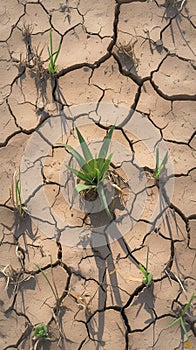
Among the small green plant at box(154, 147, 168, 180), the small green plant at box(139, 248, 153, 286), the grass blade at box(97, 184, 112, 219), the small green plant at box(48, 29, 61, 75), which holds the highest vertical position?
the small green plant at box(48, 29, 61, 75)

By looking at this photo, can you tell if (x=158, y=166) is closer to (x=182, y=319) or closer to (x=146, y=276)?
(x=146, y=276)

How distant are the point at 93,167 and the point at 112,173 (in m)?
0.20

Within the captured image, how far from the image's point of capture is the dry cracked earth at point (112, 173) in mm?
3029

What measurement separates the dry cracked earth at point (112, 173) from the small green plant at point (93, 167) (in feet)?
0.58

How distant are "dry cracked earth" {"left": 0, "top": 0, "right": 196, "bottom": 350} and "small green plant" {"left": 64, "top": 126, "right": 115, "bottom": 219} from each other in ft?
0.58

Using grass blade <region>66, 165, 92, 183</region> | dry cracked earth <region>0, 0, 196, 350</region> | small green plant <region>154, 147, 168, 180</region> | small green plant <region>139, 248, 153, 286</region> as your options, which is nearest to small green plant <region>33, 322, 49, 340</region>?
dry cracked earth <region>0, 0, 196, 350</region>

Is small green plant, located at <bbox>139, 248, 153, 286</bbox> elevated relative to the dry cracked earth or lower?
lower

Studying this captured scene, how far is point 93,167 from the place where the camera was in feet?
10.0

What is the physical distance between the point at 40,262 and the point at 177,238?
0.79 meters

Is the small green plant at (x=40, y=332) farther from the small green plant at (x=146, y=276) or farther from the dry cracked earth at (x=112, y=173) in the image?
the small green plant at (x=146, y=276)

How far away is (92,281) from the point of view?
3.07m

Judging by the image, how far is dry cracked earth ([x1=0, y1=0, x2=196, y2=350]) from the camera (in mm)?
3029

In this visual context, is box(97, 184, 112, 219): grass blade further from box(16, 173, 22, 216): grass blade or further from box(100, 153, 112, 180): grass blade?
box(16, 173, 22, 216): grass blade

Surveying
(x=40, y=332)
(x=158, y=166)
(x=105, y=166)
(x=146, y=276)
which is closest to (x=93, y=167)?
(x=105, y=166)
